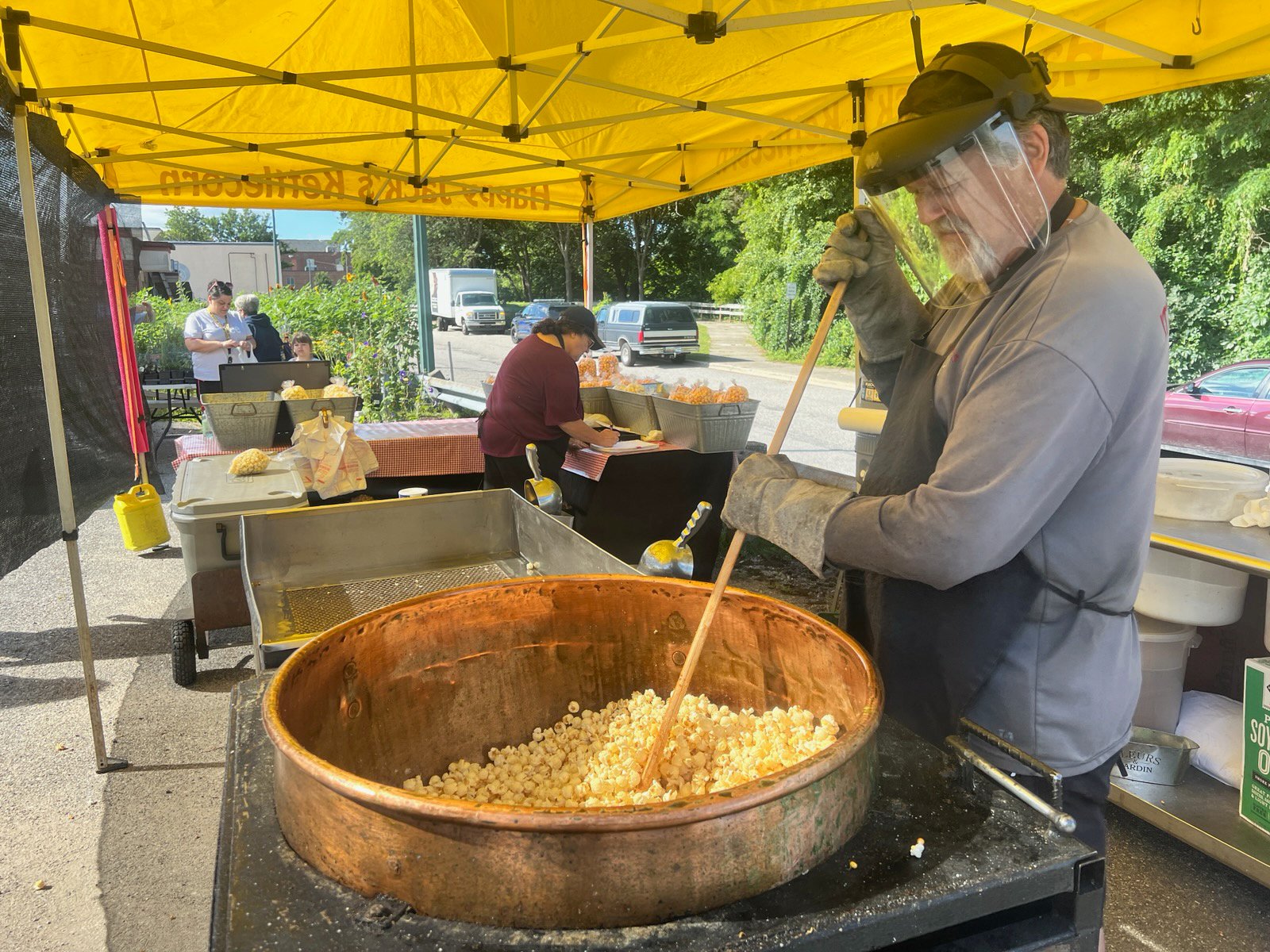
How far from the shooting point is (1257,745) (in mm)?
2592

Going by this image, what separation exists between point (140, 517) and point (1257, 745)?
5.81 m

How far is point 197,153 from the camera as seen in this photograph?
5277mm

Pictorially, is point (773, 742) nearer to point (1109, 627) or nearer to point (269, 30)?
point (1109, 627)

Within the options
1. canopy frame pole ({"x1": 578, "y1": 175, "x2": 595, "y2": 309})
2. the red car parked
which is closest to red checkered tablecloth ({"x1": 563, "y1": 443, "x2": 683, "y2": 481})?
canopy frame pole ({"x1": 578, "y1": 175, "x2": 595, "y2": 309})

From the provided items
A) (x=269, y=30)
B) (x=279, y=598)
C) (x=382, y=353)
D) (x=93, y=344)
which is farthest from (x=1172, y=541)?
(x=382, y=353)

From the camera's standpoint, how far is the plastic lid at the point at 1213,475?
2.89 m

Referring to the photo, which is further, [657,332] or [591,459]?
[657,332]

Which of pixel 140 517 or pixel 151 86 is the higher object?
pixel 151 86

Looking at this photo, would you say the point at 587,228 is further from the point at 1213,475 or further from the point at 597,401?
the point at 1213,475

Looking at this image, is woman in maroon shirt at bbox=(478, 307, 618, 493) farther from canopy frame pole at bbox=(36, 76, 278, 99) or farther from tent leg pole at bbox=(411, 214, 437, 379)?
tent leg pole at bbox=(411, 214, 437, 379)

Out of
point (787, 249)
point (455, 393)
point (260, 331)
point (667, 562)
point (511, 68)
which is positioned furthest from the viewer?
point (787, 249)

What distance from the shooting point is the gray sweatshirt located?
1.10m

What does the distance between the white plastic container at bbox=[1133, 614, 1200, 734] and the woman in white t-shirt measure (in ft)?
26.1

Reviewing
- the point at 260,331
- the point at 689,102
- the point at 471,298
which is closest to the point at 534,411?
the point at 689,102
